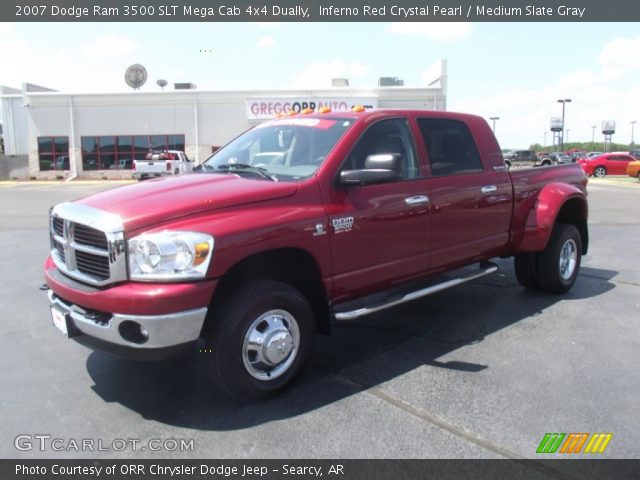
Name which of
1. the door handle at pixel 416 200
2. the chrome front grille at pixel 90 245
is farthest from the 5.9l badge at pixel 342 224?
the chrome front grille at pixel 90 245

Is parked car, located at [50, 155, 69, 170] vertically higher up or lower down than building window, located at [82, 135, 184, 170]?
lower down

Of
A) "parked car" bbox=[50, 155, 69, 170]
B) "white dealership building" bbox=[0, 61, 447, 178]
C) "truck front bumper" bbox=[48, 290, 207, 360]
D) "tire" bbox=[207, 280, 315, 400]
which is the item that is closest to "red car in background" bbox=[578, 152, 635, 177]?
"white dealership building" bbox=[0, 61, 447, 178]

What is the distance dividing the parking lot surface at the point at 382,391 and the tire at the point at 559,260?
13.0 inches

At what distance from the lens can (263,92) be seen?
33.8 m

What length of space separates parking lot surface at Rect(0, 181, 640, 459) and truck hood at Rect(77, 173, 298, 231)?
3.15 feet

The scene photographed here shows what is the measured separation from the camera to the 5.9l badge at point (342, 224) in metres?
3.82

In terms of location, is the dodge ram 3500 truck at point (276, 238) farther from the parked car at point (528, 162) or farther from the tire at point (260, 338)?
the parked car at point (528, 162)

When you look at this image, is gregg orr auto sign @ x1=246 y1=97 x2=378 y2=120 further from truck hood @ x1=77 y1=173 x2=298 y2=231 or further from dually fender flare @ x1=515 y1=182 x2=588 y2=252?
truck hood @ x1=77 y1=173 x2=298 y2=231

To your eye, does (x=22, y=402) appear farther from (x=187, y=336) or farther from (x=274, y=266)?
(x=274, y=266)

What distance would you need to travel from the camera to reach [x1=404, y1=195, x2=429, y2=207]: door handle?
4.34 meters

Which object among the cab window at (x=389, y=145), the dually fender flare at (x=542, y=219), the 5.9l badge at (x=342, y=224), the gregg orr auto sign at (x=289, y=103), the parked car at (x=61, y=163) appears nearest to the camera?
the 5.9l badge at (x=342, y=224)

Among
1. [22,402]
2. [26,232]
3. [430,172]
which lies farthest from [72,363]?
[26,232]

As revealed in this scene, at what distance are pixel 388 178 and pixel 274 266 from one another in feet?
3.39
